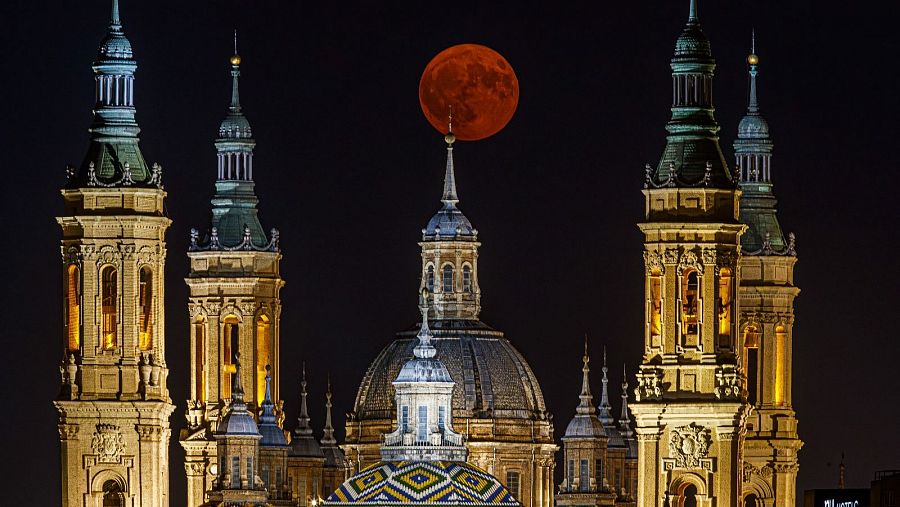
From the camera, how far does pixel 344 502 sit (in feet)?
653

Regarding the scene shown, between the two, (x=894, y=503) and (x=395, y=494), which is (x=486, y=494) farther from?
(x=894, y=503)

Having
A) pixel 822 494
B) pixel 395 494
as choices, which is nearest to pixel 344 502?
pixel 395 494

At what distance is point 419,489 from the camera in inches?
7825

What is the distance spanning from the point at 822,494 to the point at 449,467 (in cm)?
1191

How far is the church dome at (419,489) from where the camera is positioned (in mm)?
198375

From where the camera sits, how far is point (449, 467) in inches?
7869

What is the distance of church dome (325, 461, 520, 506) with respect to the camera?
19838cm

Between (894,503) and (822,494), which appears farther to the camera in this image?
(822,494)

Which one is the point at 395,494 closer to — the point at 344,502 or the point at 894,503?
the point at 344,502

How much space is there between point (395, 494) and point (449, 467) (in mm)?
2257

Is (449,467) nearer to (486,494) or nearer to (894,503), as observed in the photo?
(486,494)

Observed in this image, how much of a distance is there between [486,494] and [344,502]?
4.50 metres

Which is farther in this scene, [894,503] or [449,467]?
[449,467]

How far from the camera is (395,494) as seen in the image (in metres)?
199
